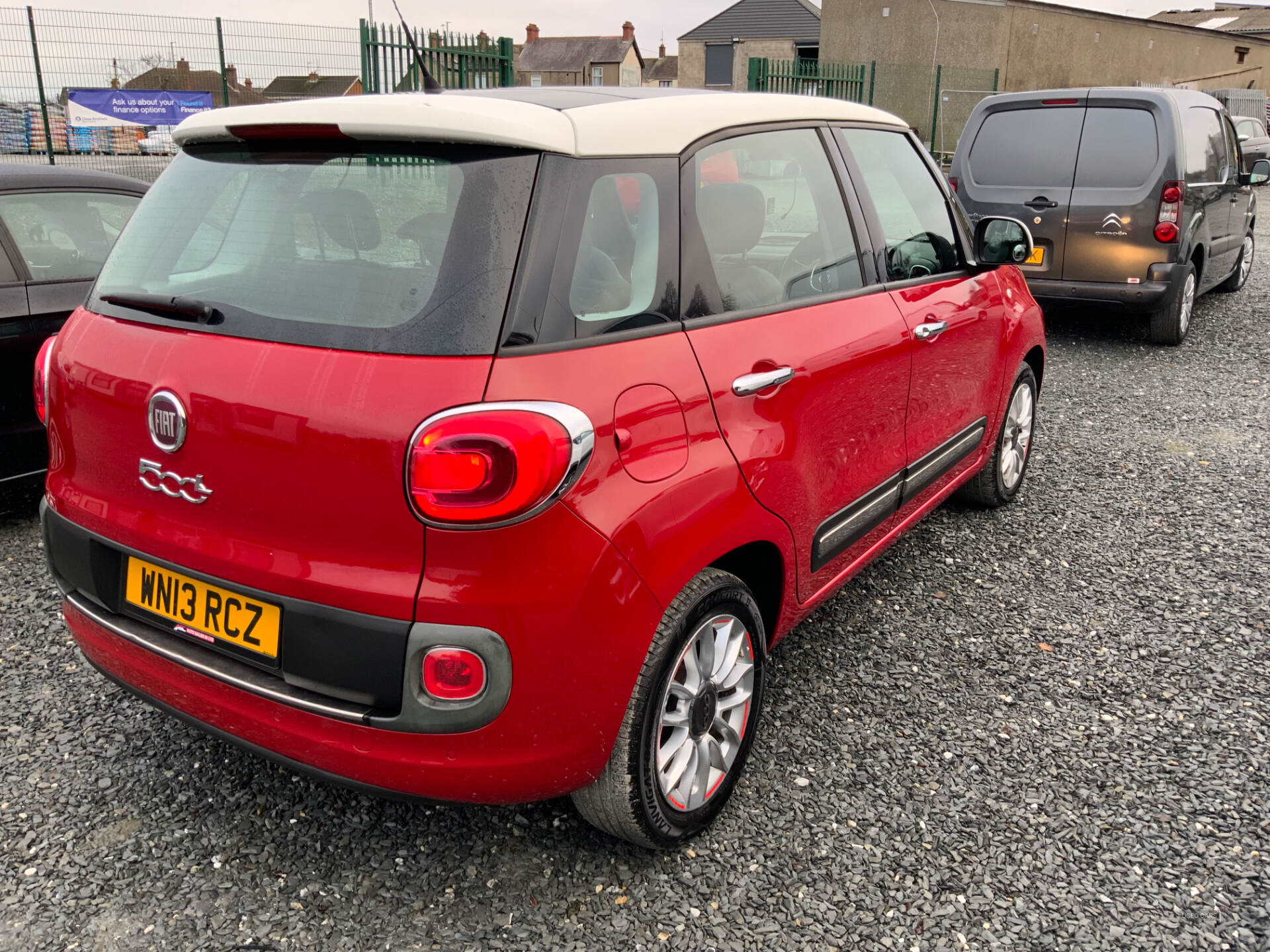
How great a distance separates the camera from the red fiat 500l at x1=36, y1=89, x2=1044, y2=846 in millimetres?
1837

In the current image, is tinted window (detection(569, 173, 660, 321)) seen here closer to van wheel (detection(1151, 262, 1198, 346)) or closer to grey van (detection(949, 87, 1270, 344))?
grey van (detection(949, 87, 1270, 344))

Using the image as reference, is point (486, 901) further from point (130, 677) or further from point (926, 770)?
point (926, 770)

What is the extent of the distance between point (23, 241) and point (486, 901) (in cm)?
361

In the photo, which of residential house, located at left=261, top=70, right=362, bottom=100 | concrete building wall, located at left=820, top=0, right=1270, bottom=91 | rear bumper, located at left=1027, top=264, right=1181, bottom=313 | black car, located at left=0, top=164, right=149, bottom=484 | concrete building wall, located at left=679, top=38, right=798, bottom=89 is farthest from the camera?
concrete building wall, located at left=679, top=38, right=798, bottom=89

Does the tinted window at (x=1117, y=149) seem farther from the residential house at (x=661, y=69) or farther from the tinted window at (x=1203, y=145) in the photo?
the residential house at (x=661, y=69)

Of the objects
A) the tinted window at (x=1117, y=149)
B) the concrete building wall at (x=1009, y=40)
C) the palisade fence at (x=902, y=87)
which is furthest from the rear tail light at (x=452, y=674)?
the concrete building wall at (x=1009, y=40)

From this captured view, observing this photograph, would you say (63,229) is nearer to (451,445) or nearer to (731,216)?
(731,216)

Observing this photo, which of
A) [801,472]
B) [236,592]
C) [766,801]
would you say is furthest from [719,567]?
[236,592]

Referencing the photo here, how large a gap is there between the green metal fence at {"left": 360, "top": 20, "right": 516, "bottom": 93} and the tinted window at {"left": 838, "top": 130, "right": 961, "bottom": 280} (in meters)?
9.83

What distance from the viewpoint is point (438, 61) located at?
13.5m

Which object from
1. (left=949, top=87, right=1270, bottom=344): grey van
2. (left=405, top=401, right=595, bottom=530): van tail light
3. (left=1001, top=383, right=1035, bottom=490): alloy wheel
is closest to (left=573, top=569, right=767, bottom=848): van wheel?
(left=405, top=401, right=595, bottom=530): van tail light

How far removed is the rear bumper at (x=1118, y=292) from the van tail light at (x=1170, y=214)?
220mm

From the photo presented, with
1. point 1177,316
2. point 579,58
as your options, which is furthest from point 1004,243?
point 579,58

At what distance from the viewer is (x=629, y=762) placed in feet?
7.02
